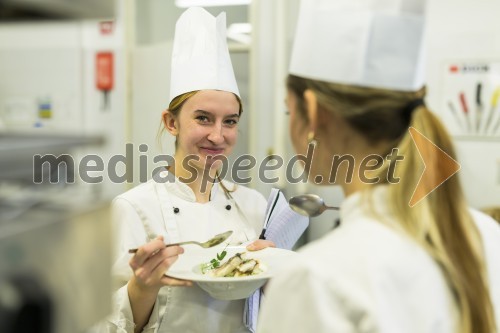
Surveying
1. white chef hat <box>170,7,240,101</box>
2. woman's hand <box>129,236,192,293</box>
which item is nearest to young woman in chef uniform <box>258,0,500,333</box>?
woman's hand <box>129,236,192,293</box>

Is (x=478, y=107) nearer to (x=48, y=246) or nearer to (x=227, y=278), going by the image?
(x=227, y=278)

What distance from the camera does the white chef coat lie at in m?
0.59

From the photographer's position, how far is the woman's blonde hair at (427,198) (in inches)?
26.2

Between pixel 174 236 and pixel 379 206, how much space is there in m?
0.71

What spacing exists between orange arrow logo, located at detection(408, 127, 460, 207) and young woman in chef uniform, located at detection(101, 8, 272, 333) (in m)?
0.55

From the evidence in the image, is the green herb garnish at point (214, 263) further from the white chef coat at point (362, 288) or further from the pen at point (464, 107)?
the pen at point (464, 107)

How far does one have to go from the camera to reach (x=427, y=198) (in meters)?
0.71

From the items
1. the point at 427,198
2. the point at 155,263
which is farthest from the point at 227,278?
the point at 427,198

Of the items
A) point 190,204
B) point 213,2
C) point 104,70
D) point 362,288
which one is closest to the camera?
point 362,288

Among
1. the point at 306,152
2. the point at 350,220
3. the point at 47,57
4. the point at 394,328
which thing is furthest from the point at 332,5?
the point at 47,57

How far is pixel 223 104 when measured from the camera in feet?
4.30

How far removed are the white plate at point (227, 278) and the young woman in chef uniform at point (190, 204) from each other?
0.03 metres

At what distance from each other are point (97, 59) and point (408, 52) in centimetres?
242

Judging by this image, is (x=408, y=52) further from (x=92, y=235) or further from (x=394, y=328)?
(x=92, y=235)
